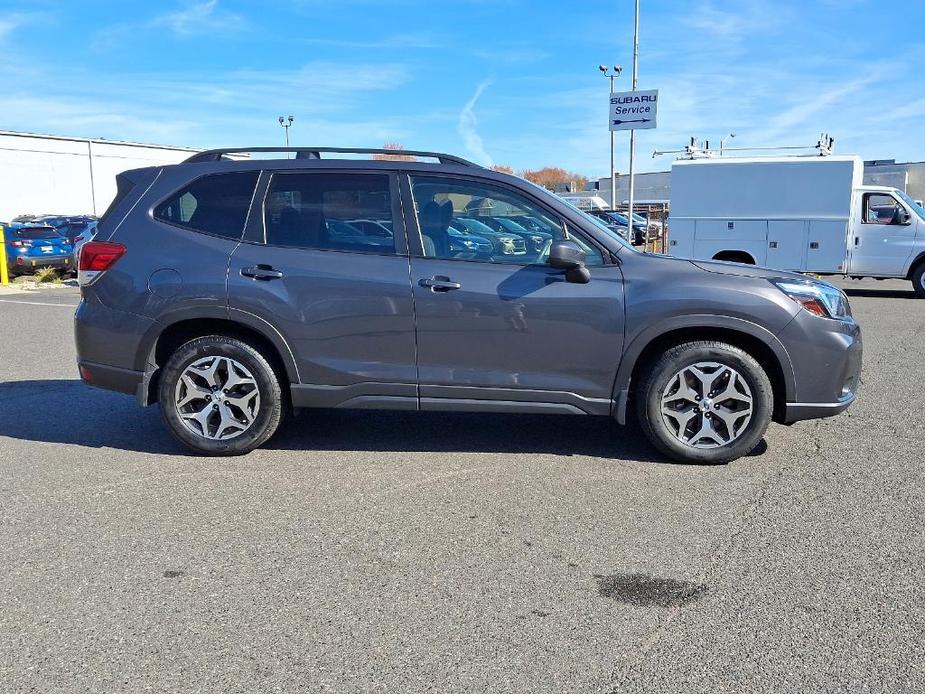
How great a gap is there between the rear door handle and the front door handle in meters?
0.90

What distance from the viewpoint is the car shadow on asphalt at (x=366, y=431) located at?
538 centimetres

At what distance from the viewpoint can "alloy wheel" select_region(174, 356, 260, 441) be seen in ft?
16.8

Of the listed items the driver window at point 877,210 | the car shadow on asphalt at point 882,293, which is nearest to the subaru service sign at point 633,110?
the driver window at point 877,210

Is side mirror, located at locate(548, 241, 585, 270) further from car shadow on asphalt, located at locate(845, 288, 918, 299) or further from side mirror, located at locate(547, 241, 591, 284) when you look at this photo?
car shadow on asphalt, located at locate(845, 288, 918, 299)

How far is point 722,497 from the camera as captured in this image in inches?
174

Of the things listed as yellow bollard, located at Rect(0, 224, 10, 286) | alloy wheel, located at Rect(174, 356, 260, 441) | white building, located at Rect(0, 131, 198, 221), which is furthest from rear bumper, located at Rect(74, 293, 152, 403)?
white building, located at Rect(0, 131, 198, 221)

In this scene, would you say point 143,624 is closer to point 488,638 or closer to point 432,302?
point 488,638

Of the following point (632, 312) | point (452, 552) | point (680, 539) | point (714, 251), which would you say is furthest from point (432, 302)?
point (714, 251)

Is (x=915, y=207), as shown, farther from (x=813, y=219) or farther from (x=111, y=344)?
(x=111, y=344)

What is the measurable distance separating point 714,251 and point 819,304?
1275 cm

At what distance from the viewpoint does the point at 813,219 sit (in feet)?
53.7

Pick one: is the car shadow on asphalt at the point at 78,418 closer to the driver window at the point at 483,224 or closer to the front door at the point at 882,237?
the driver window at the point at 483,224

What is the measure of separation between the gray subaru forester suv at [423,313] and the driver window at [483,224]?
0.01m

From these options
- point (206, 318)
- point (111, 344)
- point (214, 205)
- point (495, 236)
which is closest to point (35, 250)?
point (111, 344)
